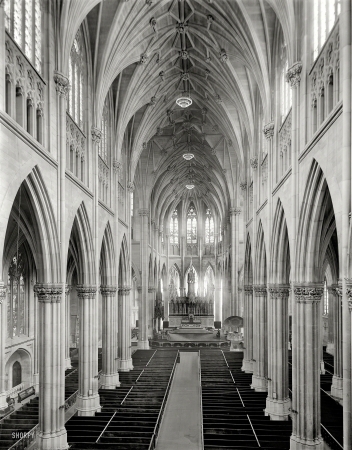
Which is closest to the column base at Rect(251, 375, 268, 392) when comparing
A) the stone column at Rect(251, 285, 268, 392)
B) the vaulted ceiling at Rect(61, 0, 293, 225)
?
the stone column at Rect(251, 285, 268, 392)

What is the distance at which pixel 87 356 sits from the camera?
77.2ft

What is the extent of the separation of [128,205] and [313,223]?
22039 millimetres

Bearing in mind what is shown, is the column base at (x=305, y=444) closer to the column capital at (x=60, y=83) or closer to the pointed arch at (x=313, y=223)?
the pointed arch at (x=313, y=223)

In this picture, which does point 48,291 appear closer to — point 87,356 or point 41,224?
point 41,224

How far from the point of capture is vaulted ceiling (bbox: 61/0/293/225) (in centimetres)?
2361

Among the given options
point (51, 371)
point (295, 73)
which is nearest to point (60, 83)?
point (295, 73)

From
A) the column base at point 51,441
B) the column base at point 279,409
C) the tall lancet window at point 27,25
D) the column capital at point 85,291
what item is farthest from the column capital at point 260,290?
the tall lancet window at point 27,25

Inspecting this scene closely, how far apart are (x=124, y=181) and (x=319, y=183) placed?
22802 millimetres

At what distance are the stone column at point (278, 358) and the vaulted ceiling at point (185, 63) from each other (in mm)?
9896

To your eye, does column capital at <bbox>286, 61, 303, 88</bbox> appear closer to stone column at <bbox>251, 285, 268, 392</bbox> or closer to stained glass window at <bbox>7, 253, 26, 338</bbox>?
stone column at <bbox>251, 285, 268, 392</bbox>

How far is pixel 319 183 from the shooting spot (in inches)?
630

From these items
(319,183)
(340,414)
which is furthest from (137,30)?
(340,414)

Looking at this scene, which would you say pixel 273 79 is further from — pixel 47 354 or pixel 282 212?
pixel 47 354

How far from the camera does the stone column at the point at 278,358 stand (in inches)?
874
